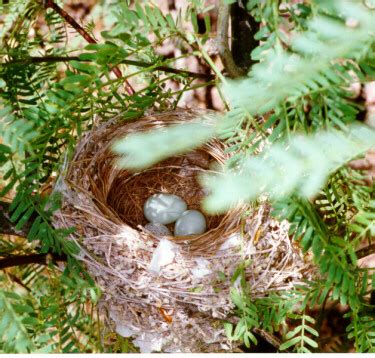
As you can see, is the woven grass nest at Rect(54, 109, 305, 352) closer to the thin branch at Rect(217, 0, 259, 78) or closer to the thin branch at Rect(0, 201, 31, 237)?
the thin branch at Rect(0, 201, 31, 237)

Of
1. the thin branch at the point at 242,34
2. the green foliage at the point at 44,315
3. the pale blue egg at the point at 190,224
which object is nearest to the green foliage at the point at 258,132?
the green foliage at the point at 44,315

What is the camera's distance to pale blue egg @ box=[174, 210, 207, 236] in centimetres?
125

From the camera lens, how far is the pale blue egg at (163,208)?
51.0 inches

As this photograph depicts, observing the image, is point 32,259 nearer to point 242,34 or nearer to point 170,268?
point 170,268

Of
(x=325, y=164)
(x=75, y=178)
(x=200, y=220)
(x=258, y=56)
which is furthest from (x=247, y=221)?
(x=325, y=164)

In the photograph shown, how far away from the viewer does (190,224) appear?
1.25 meters

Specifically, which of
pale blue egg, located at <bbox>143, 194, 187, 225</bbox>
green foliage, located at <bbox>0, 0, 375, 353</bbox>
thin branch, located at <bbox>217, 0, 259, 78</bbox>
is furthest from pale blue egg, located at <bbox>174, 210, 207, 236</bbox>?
thin branch, located at <bbox>217, 0, 259, 78</bbox>

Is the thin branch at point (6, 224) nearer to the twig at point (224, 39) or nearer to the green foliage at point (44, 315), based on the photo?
the green foliage at point (44, 315)

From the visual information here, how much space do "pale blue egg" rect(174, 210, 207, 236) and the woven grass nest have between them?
0.16m

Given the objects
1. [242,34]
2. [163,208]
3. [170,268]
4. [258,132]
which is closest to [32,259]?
[170,268]

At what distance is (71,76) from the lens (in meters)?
0.66

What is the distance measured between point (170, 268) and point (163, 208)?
0.34 metres

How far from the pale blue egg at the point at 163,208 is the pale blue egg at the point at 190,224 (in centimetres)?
4

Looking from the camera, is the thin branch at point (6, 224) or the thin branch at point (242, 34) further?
the thin branch at point (242, 34)
